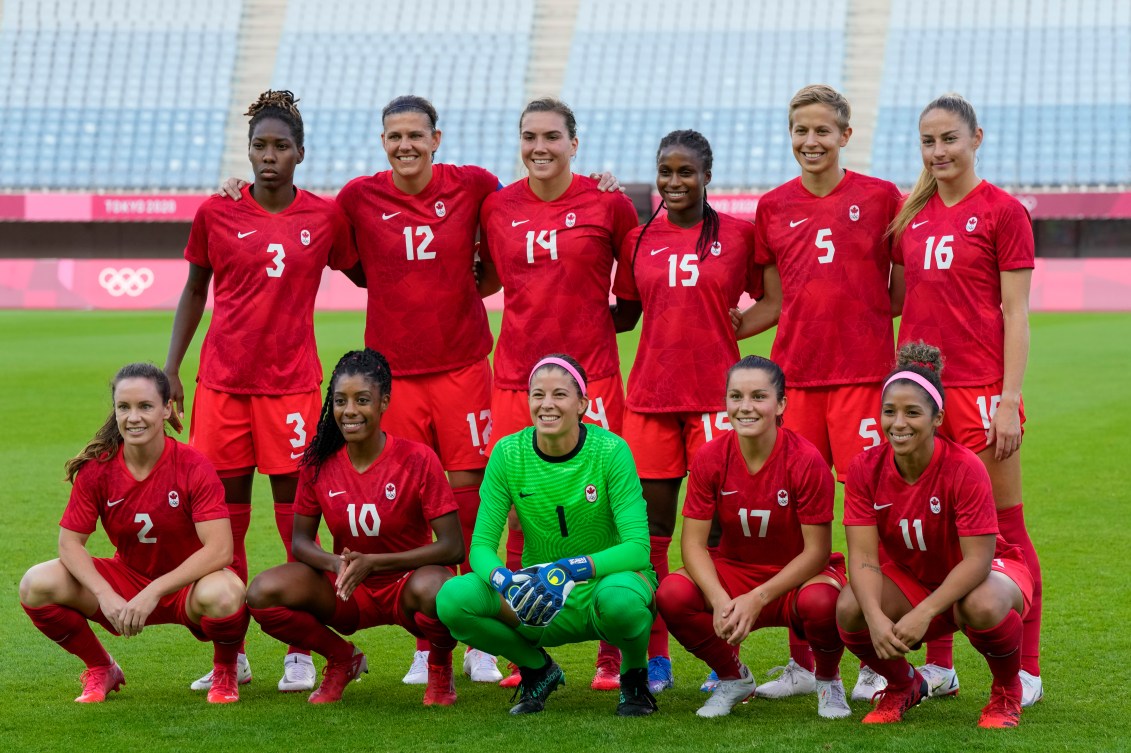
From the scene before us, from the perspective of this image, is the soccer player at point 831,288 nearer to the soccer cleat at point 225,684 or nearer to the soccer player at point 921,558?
the soccer player at point 921,558

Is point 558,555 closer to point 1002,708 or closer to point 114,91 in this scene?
point 1002,708

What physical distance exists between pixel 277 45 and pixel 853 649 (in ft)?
102

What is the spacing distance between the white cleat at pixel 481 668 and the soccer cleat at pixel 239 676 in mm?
723

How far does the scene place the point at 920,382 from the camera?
3918 mm

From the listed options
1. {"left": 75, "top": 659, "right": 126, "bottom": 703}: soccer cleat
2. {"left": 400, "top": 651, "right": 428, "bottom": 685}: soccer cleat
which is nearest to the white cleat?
{"left": 400, "top": 651, "right": 428, "bottom": 685}: soccer cleat

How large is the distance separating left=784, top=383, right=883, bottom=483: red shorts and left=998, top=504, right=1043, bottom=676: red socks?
47cm

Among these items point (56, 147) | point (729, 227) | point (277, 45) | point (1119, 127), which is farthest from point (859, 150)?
point (729, 227)

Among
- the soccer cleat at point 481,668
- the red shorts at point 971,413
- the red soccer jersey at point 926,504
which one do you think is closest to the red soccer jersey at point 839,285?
the red shorts at point 971,413

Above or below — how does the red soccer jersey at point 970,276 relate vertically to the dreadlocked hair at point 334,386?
above

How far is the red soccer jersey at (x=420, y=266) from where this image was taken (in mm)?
4914

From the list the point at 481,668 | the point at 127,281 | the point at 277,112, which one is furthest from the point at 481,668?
the point at 127,281

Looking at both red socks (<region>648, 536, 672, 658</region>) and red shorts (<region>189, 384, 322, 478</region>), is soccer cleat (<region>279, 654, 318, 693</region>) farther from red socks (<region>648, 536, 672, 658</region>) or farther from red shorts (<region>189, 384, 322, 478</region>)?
red socks (<region>648, 536, 672, 658</region>)

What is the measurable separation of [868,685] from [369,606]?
5.09 feet

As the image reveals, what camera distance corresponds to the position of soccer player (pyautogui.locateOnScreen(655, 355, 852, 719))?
404 cm
